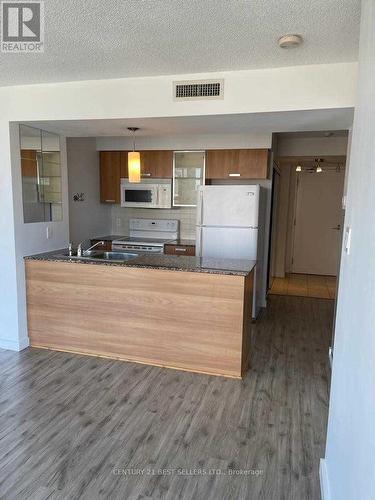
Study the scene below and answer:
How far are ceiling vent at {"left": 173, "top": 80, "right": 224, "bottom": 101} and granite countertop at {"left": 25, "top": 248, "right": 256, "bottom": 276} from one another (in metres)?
1.34

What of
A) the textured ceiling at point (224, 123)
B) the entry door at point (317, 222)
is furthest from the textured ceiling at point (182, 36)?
the entry door at point (317, 222)

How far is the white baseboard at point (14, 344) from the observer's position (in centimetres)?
345

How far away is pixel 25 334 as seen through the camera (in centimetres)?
353

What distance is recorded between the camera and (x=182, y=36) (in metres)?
2.00

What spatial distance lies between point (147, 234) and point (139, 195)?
674 mm

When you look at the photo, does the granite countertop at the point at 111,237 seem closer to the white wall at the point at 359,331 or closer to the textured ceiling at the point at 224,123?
the textured ceiling at the point at 224,123

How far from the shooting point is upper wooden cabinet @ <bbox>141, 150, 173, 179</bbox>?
5055 mm

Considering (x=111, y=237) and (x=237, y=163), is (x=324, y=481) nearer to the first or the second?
(x=237, y=163)

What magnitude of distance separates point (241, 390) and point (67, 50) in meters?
2.74

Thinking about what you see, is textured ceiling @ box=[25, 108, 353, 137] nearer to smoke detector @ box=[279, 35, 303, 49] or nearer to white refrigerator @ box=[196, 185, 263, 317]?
smoke detector @ box=[279, 35, 303, 49]

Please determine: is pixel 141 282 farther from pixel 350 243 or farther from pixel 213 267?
pixel 350 243

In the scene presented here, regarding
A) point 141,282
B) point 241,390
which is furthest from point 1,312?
point 241,390

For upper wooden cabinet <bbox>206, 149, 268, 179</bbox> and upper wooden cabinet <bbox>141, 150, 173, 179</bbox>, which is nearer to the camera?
upper wooden cabinet <bbox>206, 149, 268, 179</bbox>

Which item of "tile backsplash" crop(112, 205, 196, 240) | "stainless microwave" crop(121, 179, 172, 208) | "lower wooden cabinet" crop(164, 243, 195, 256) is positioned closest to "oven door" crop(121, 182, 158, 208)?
"stainless microwave" crop(121, 179, 172, 208)
